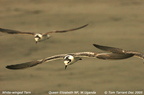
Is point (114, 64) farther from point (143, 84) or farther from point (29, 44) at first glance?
point (29, 44)

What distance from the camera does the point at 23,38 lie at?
16.3 m

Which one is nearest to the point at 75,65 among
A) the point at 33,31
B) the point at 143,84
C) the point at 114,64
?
the point at 114,64

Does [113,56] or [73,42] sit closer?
[113,56]

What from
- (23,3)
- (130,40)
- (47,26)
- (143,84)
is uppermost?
(23,3)

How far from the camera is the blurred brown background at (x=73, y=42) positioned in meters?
13.4

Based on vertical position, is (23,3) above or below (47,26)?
above

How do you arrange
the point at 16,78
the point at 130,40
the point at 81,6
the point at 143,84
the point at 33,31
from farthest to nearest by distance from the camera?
the point at 81,6 → the point at 33,31 → the point at 130,40 → the point at 16,78 → the point at 143,84

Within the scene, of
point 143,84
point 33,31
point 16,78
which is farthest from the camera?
point 33,31

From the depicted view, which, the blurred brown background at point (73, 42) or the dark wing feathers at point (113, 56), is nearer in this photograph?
the dark wing feathers at point (113, 56)

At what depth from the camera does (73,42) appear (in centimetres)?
1569

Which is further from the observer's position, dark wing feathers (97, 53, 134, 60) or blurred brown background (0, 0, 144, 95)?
blurred brown background (0, 0, 144, 95)

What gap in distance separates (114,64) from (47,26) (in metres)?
3.83

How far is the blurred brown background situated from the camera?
13359 mm

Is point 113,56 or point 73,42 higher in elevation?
point 73,42
